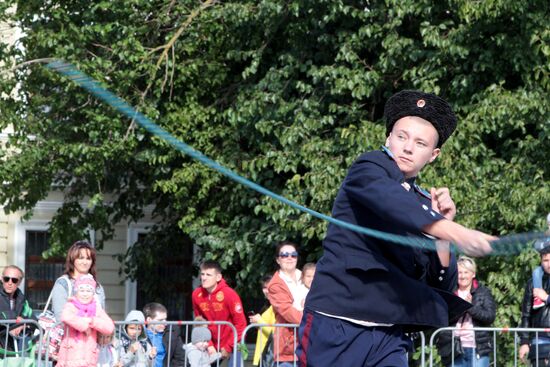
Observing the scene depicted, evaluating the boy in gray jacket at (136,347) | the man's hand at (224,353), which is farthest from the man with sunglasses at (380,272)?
the man's hand at (224,353)

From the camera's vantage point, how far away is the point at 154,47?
52.2 feet

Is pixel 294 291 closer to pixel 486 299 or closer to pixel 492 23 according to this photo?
pixel 486 299

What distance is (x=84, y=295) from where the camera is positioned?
9.39 metres

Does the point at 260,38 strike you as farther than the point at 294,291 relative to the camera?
Yes

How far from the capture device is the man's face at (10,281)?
11570 millimetres

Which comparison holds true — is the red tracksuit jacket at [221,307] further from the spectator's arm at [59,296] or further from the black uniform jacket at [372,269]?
the black uniform jacket at [372,269]

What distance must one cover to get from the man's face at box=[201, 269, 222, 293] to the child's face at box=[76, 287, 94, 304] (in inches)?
90.0

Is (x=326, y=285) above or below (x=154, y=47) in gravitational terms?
below

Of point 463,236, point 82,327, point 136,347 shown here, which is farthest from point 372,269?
point 136,347

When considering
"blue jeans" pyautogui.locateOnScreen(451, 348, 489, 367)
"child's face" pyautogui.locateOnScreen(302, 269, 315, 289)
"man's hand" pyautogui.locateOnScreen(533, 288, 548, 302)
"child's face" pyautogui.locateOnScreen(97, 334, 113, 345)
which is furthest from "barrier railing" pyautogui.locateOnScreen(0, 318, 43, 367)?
"man's hand" pyautogui.locateOnScreen(533, 288, 548, 302)

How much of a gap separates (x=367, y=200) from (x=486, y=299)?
660 cm

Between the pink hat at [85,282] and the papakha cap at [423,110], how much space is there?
5104mm

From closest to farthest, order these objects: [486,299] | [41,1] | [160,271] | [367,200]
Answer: [367,200]
[486,299]
[41,1]
[160,271]

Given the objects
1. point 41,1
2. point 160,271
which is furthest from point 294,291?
point 160,271
